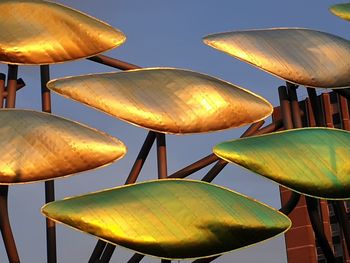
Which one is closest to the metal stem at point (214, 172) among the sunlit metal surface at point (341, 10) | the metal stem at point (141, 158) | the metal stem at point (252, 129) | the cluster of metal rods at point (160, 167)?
the cluster of metal rods at point (160, 167)

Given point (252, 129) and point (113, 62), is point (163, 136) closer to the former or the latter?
point (252, 129)

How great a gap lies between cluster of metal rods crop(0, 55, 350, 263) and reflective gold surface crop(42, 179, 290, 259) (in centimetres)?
212

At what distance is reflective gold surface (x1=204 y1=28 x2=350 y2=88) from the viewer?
17297mm

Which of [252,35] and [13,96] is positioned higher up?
[252,35]

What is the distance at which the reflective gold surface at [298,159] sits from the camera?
48.9ft

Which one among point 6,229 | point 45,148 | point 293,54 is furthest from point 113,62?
point 6,229

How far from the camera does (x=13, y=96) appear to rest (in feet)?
56.3

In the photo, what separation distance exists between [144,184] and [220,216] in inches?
60.9

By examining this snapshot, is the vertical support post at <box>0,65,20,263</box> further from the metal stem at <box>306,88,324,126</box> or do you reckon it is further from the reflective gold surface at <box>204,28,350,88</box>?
the metal stem at <box>306,88,324,126</box>

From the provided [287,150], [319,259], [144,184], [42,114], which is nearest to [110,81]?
[42,114]

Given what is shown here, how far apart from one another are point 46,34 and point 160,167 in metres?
3.93

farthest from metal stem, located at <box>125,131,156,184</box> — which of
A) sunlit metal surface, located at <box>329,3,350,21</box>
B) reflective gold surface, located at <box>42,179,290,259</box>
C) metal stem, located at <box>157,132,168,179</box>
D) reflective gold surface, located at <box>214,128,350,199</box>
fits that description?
sunlit metal surface, located at <box>329,3,350,21</box>

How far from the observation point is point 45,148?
583 inches

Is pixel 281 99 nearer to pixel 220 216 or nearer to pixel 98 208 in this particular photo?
pixel 220 216
